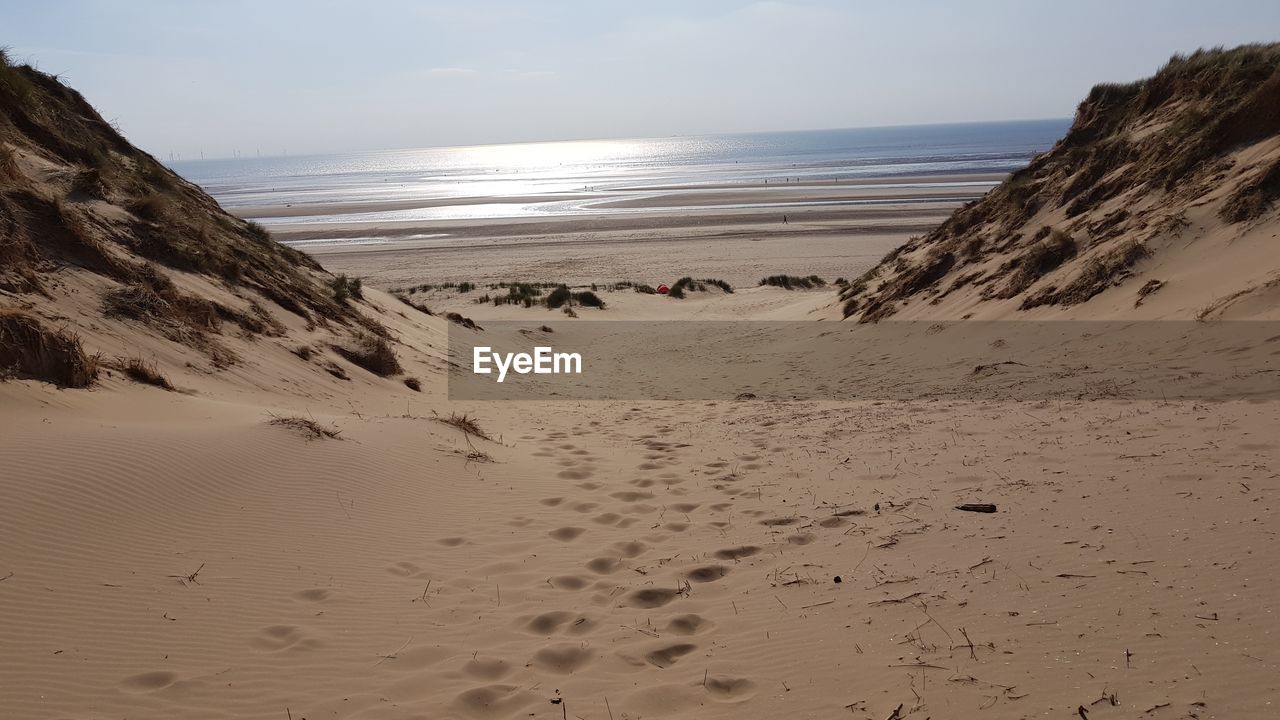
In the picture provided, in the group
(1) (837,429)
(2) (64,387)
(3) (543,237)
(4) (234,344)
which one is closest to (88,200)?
(4) (234,344)

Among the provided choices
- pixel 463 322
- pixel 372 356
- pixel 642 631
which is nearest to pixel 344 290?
pixel 463 322

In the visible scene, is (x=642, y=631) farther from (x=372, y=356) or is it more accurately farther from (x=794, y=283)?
(x=794, y=283)

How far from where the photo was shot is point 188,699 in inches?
135

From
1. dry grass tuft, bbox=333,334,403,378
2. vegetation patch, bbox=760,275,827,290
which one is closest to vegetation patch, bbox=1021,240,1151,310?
dry grass tuft, bbox=333,334,403,378

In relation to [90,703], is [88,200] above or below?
above

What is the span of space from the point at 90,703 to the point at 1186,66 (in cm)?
1827

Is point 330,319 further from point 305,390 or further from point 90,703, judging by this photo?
point 90,703

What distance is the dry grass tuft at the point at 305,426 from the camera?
6574 mm

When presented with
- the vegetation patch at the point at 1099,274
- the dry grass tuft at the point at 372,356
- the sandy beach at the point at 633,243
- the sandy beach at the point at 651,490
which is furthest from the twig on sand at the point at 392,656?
the sandy beach at the point at 633,243

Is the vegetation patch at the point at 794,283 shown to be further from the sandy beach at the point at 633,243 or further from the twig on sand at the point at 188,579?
the twig on sand at the point at 188,579

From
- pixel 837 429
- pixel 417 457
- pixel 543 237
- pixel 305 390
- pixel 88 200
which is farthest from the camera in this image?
pixel 543 237

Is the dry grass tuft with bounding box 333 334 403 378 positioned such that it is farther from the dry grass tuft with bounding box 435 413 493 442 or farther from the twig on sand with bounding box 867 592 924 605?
the twig on sand with bounding box 867 592 924 605

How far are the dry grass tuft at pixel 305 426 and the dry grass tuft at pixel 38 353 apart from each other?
4.71ft

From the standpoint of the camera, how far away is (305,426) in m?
6.68
